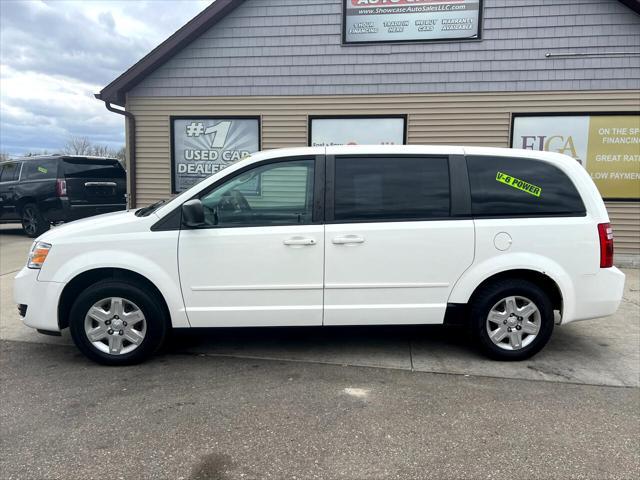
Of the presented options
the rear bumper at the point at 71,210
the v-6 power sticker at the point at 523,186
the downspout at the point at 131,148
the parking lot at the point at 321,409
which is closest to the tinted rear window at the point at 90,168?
the rear bumper at the point at 71,210

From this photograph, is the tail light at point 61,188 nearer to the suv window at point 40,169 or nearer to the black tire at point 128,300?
the suv window at point 40,169

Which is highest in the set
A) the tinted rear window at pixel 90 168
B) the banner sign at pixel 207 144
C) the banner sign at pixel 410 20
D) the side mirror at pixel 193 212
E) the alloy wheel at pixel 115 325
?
the banner sign at pixel 410 20

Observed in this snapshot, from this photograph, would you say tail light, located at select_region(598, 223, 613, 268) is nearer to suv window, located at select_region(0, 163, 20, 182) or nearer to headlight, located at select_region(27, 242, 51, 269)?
headlight, located at select_region(27, 242, 51, 269)

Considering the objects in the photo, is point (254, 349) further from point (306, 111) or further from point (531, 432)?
point (306, 111)

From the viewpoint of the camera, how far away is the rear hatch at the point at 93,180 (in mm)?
11375

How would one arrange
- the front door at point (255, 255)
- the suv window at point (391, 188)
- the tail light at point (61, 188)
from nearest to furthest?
the front door at point (255, 255) < the suv window at point (391, 188) < the tail light at point (61, 188)

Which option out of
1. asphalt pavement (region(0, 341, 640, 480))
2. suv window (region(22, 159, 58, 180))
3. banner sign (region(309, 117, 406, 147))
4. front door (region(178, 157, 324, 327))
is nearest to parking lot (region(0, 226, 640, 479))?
asphalt pavement (region(0, 341, 640, 480))

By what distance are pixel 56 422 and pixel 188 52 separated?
7.67 m

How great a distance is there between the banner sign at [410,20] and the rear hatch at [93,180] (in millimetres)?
6873

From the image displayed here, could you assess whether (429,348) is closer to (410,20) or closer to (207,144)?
(410,20)

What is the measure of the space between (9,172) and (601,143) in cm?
1315

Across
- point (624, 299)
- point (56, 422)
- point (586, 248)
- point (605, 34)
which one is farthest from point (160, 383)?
point (605, 34)

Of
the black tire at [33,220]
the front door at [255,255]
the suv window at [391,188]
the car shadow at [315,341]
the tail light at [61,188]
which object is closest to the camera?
the front door at [255,255]

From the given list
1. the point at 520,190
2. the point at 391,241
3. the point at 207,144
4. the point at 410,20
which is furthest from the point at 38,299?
the point at 410,20
